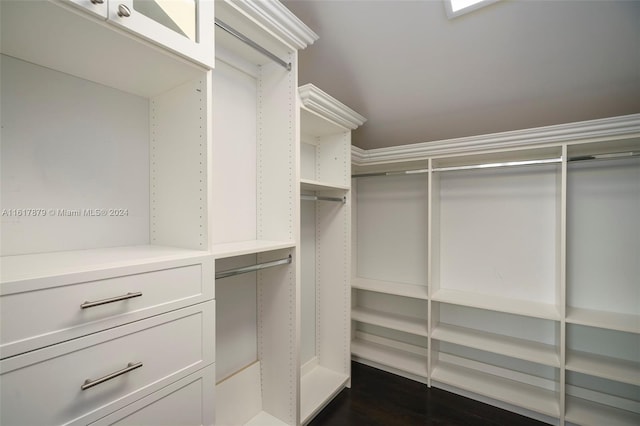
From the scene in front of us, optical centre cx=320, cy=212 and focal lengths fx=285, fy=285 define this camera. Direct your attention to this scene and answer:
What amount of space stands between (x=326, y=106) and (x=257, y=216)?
2.70 feet

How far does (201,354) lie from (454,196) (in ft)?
7.56

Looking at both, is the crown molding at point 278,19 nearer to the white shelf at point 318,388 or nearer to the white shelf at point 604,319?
the white shelf at point 318,388

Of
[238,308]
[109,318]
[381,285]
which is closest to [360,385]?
[381,285]

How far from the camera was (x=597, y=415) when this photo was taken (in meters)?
1.82

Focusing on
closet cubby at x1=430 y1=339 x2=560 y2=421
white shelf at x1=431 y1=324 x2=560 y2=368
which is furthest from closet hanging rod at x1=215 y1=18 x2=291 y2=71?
closet cubby at x1=430 y1=339 x2=560 y2=421

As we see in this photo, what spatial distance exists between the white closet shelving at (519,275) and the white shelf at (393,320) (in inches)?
0.7

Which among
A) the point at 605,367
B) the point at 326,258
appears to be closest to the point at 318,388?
the point at 326,258

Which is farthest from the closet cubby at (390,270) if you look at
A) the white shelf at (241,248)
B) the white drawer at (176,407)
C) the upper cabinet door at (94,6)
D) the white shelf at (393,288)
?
the upper cabinet door at (94,6)

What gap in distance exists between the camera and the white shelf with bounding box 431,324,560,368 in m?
1.93

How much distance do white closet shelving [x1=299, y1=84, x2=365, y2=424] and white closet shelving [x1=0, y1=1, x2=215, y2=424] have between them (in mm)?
1093

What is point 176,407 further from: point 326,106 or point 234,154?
point 326,106

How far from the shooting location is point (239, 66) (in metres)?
1.61

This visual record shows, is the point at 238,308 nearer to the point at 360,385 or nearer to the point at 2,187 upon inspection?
the point at 2,187

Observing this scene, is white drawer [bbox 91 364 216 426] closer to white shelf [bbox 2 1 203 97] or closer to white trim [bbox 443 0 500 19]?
white shelf [bbox 2 1 203 97]
